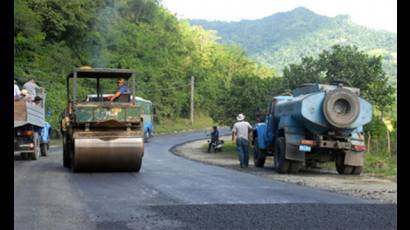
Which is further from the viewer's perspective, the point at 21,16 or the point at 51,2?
the point at 51,2

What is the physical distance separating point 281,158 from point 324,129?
1409 mm

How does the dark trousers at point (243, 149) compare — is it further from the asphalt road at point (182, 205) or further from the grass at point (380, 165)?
the asphalt road at point (182, 205)

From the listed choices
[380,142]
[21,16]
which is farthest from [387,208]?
[21,16]

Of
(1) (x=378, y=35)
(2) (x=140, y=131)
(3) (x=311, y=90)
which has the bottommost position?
(2) (x=140, y=131)

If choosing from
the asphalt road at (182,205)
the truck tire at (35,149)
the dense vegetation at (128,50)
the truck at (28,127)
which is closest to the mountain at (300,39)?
the dense vegetation at (128,50)

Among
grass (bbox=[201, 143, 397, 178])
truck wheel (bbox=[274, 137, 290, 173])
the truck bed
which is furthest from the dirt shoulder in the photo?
the truck bed

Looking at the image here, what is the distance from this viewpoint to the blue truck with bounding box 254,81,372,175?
16453 millimetres

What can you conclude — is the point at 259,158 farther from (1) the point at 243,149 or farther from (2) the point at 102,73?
(2) the point at 102,73

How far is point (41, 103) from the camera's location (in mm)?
21844

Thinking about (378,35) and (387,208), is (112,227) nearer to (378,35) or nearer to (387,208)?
(387,208)

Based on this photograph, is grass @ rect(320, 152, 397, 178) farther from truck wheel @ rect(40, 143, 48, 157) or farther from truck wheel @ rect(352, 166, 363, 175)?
truck wheel @ rect(40, 143, 48, 157)

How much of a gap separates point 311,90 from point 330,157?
1.91 meters

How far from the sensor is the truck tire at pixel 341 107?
16.4 m

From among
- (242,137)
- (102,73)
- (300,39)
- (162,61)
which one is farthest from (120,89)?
(300,39)
